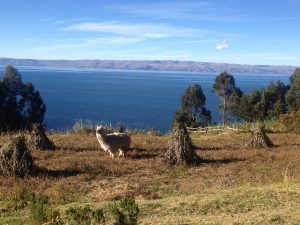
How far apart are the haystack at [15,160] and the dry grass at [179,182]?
0.54m

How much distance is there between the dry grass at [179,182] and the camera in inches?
359

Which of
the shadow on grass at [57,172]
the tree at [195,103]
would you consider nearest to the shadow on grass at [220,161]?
the shadow on grass at [57,172]

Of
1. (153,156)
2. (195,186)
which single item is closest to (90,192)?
(195,186)

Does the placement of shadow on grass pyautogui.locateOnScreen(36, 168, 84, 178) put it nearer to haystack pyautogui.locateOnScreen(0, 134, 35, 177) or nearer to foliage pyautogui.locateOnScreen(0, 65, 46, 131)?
haystack pyautogui.locateOnScreen(0, 134, 35, 177)

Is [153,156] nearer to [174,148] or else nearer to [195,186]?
A: [174,148]

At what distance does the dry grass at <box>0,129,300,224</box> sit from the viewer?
9.12 metres

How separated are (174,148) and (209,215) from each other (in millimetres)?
8364

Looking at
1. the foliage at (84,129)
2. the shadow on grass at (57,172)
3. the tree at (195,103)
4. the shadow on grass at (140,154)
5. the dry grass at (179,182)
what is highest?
the dry grass at (179,182)

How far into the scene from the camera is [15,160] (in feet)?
49.0

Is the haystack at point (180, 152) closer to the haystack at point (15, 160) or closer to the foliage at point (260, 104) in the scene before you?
the haystack at point (15, 160)

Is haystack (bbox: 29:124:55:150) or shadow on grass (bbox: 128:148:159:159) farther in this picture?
haystack (bbox: 29:124:55:150)

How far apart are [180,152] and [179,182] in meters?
3.07

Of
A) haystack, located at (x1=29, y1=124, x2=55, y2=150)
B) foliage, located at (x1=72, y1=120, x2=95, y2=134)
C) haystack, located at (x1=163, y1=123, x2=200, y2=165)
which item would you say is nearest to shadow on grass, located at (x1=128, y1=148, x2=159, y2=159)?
haystack, located at (x1=163, y1=123, x2=200, y2=165)

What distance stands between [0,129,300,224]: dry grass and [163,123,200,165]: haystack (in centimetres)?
42
